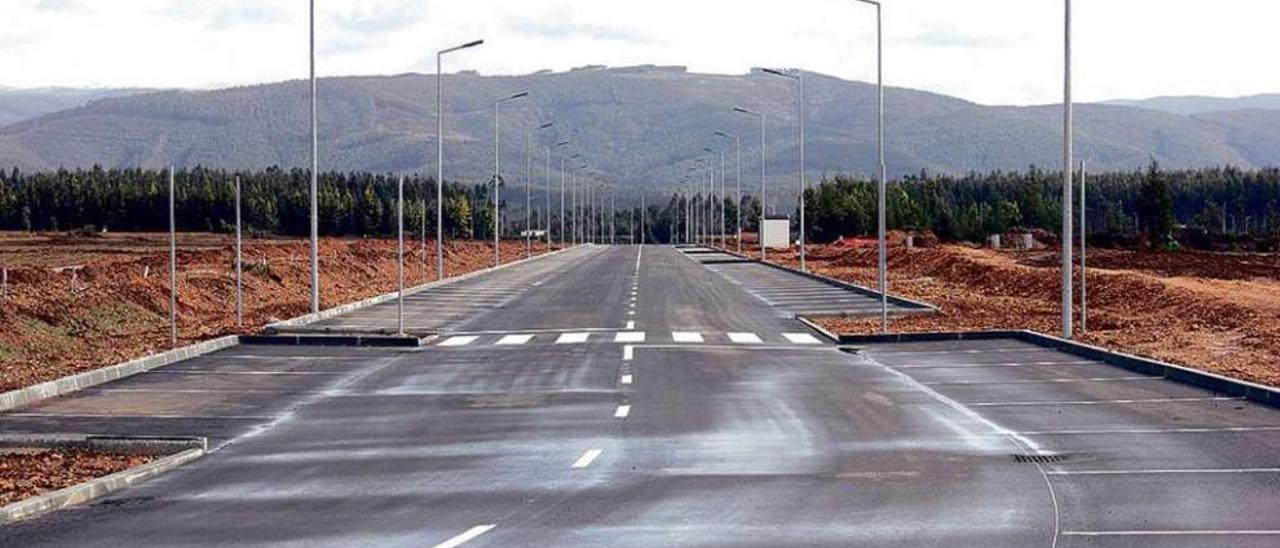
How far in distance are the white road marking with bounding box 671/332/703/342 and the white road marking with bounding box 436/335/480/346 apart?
404 cm

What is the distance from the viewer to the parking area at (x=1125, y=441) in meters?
14.2

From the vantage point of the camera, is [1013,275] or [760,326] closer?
[760,326]

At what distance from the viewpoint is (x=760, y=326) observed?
140 ft

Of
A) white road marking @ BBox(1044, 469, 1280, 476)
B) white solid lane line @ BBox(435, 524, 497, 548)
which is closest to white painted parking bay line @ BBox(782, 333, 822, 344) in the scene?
white road marking @ BBox(1044, 469, 1280, 476)

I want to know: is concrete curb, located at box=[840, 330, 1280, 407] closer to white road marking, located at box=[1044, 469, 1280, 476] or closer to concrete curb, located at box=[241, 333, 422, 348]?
white road marking, located at box=[1044, 469, 1280, 476]

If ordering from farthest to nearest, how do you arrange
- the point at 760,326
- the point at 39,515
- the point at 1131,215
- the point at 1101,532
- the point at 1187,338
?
1. the point at 1131,215
2. the point at 760,326
3. the point at 1187,338
4. the point at 39,515
5. the point at 1101,532

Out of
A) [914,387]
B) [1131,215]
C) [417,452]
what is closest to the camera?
[417,452]

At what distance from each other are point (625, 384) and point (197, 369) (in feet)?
24.1

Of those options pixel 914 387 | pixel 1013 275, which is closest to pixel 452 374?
pixel 914 387

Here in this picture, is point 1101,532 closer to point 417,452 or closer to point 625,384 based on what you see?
point 417,452

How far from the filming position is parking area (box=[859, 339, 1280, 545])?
14.2 metres

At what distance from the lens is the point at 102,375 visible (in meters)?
28.1

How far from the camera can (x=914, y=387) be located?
2725cm

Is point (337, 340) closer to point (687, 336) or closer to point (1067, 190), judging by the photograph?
point (687, 336)
